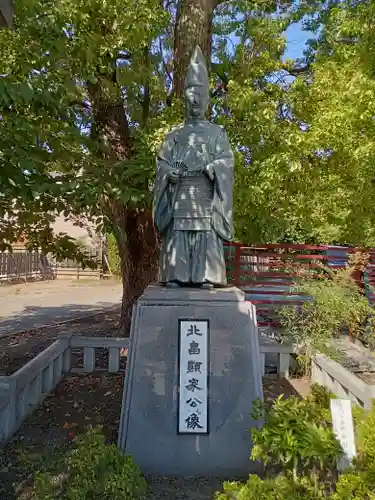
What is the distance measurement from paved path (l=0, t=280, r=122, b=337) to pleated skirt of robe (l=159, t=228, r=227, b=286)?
255 inches

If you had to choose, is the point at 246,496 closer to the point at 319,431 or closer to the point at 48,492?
the point at 319,431

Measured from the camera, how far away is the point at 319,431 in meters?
2.50

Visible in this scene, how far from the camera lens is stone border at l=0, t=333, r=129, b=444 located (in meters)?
3.91

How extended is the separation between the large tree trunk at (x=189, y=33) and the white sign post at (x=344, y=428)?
17.6 feet

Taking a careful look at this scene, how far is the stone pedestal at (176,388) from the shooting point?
132 inches

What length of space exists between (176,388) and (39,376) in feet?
6.82

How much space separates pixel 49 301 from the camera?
1548 cm

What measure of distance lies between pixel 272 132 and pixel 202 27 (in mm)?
2072

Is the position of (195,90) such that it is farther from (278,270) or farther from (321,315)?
(278,270)

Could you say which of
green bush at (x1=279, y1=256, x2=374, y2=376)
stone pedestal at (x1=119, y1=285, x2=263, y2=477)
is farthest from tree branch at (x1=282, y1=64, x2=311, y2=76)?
stone pedestal at (x1=119, y1=285, x2=263, y2=477)

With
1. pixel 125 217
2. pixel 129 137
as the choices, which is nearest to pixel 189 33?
pixel 129 137

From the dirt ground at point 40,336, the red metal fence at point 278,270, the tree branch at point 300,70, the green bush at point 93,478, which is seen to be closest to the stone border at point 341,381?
the green bush at point 93,478

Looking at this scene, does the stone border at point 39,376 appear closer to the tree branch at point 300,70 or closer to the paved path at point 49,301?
the paved path at point 49,301

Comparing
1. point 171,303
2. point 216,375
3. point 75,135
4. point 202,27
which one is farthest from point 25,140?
point 202,27
